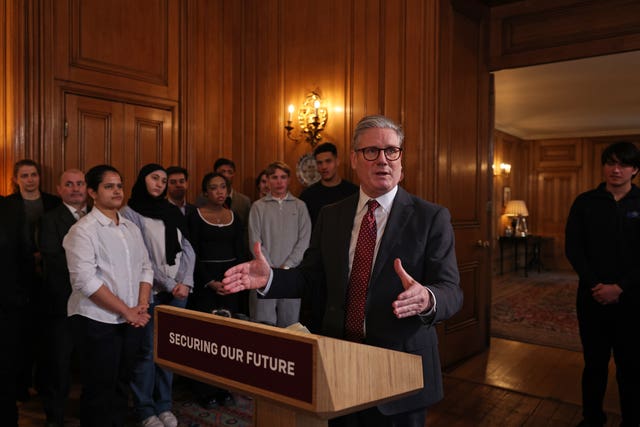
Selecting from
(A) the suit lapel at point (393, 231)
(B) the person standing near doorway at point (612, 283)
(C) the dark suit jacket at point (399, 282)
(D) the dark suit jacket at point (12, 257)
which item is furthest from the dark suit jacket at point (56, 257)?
(B) the person standing near doorway at point (612, 283)

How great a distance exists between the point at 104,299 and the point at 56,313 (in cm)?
96

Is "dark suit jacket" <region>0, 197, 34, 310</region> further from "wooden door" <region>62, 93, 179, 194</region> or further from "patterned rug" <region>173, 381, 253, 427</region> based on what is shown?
"wooden door" <region>62, 93, 179, 194</region>

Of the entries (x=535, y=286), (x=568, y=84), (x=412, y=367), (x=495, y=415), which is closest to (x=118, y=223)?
(x=412, y=367)

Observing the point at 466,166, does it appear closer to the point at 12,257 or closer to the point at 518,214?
the point at 12,257

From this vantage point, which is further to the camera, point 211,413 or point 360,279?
point 211,413

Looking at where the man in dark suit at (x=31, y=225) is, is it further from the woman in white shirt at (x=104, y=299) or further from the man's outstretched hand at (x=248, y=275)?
the man's outstretched hand at (x=248, y=275)

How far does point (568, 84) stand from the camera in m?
7.38

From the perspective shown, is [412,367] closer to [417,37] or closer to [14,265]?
[14,265]

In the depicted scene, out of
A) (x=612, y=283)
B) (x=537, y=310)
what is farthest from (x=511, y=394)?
(x=537, y=310)

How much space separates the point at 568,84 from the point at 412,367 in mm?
7490

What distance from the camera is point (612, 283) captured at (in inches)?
114

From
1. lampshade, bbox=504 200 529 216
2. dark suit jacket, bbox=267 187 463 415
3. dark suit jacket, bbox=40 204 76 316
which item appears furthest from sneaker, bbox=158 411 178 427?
lampshade, bbox=504 200 529 216

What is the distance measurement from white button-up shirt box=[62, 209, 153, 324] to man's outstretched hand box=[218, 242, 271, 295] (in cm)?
144

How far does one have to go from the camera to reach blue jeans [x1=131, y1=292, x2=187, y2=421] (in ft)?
10.0
